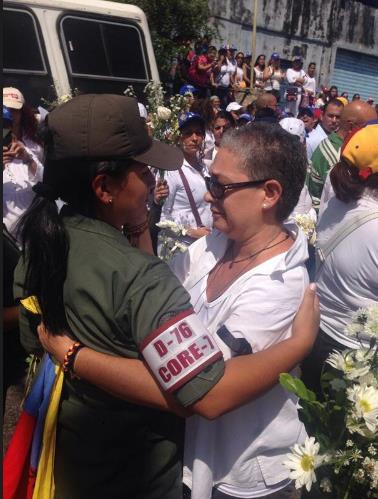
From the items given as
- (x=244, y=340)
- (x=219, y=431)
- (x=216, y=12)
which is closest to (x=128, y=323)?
(x=244, y=340)

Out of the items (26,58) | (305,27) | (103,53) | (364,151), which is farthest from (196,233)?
(305,27)

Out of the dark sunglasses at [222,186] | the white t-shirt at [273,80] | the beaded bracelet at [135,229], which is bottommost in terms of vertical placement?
the white t-shirt at [273,80]

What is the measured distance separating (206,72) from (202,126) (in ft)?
32.8

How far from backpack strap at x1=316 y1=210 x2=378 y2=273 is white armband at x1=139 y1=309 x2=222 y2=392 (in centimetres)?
137

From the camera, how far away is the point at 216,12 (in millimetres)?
19828

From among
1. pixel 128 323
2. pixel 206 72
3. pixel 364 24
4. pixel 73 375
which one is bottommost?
pixel 364 24

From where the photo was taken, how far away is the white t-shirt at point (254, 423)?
164 cm

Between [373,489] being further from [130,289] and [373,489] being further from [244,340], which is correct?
[130,289]

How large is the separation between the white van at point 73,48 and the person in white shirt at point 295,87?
8.44m

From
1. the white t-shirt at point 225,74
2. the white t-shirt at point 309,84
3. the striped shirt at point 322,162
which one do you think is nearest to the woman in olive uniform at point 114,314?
the striped shirt at point 322,162

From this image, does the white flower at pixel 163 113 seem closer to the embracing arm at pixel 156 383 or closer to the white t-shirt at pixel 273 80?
the embracing arm at pixel 156 383

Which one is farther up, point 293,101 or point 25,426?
point 25,426

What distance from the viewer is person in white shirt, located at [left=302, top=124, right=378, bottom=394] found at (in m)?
2.44

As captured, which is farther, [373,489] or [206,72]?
[206,72]
